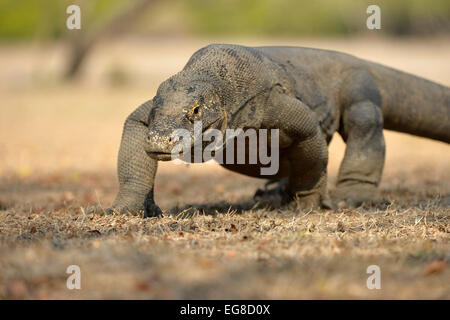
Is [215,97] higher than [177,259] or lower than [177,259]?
higher

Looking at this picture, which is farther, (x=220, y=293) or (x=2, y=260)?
(x=2, y=260)

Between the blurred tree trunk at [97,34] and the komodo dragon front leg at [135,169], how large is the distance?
1430 cm

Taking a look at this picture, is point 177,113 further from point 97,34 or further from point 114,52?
point 114,52

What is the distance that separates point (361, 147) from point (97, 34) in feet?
48.9

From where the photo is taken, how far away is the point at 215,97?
159 inches

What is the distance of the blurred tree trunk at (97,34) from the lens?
18.5 m

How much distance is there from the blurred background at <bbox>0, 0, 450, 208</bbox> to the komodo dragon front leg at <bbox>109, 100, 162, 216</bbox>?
188cm

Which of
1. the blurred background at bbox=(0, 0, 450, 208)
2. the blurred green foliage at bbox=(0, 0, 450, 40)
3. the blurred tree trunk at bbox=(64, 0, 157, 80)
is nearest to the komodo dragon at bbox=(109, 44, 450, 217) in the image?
the blurred background at bbox=(0, 0, 450, 208)

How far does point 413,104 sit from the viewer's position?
5.89 metres

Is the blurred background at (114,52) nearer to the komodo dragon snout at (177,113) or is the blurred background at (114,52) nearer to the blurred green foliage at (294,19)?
the blurred green foliage at (294,19)

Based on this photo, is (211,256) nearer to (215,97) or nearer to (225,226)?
(225,226)

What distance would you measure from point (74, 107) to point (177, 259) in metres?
12.9

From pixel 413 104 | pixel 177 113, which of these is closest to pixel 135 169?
pixel 177 113
